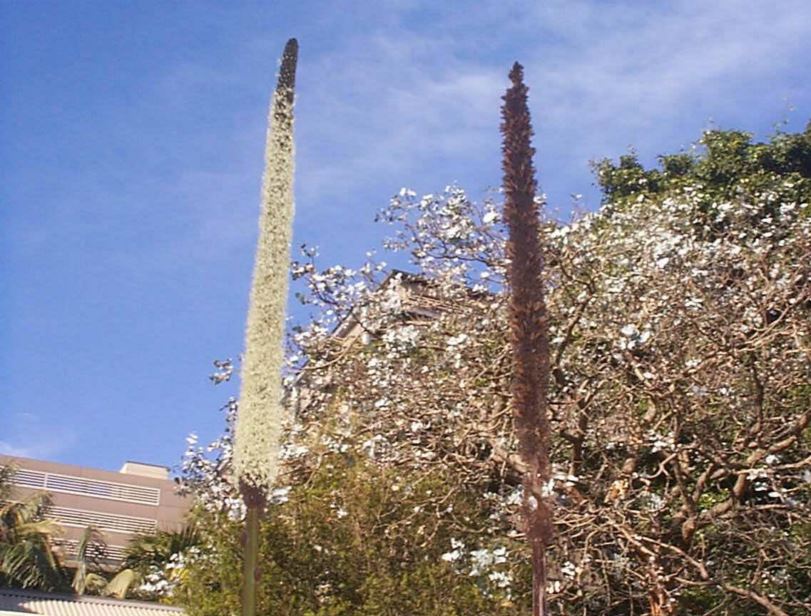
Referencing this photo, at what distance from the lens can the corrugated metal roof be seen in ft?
71.7

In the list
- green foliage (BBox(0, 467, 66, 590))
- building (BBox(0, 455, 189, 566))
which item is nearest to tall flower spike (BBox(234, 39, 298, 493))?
green foliage (BBox(0, 467, 66, 590))

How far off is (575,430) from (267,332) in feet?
31.7

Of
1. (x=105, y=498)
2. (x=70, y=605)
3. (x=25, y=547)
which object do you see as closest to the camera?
(x=70, y=605)

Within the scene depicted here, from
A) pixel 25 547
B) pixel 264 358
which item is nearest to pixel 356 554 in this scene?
pixel 264 358

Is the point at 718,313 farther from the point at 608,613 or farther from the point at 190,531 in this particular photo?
the point at 190,531

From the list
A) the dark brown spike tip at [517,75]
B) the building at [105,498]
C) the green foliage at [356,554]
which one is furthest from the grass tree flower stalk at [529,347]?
the building at [105,498]

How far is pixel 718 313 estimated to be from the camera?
13.1 m

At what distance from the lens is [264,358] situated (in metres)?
3.95

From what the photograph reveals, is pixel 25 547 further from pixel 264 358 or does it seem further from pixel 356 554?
pixel 264 358

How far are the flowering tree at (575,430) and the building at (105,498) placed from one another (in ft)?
87.3

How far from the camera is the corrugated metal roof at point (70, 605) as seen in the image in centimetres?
2184

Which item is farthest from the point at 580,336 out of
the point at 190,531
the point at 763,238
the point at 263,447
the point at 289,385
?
the point at 190,531

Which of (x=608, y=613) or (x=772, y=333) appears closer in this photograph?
(x=772, y=333)

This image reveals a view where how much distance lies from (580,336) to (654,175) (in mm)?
9003
